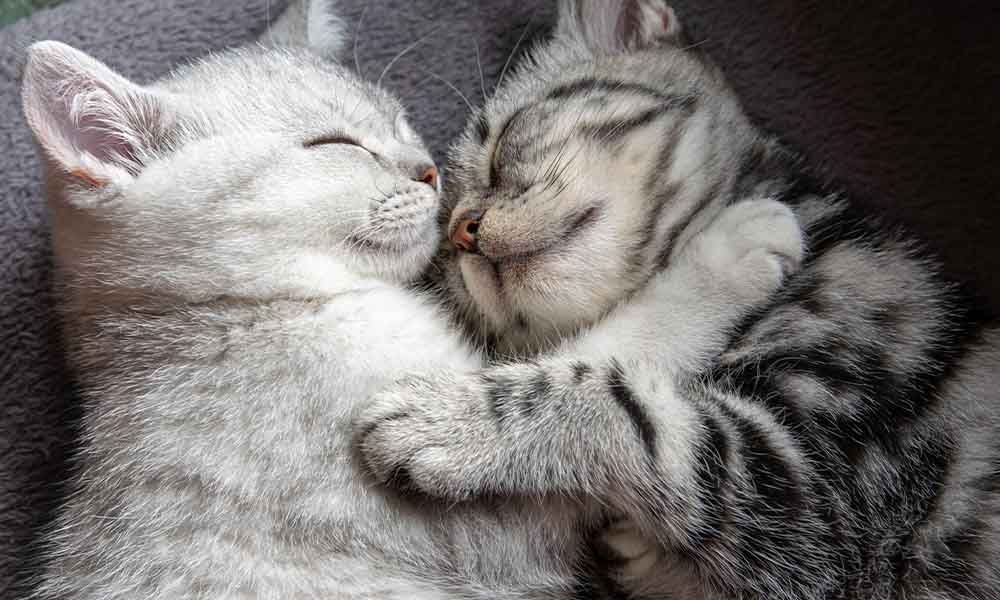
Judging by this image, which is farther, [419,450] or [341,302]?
Answer: [341,302]

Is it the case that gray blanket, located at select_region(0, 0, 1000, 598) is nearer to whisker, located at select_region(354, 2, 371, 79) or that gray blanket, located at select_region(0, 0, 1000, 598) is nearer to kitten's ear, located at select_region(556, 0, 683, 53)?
whisker, located at select_region(354, 2, 371, 79)

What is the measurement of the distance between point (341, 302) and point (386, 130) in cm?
39

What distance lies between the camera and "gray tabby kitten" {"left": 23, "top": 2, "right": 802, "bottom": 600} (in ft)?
4.08

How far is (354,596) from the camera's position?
124 cm

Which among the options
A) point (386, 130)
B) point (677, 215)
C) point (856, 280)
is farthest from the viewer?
point (386, 130)

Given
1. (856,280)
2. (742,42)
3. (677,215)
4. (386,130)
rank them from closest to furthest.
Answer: (856,280), (677,215), (386,130), (742,42)

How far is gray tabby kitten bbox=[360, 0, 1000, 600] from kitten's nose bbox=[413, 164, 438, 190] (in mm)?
69

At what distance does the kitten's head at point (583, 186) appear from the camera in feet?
4.64

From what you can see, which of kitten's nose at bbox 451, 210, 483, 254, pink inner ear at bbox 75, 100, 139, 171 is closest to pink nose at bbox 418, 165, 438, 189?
kitten's nose at bbox 451, 210, 483, 254

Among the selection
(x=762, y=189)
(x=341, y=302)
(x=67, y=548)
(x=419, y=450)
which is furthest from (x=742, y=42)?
(x=67, y=548)

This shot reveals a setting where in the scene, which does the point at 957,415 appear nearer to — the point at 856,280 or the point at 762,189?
the point at 856,280

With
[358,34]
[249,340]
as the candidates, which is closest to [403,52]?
[358,34]

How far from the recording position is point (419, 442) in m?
1.22

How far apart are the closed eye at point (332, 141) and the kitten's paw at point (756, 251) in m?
0.62
